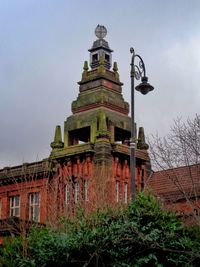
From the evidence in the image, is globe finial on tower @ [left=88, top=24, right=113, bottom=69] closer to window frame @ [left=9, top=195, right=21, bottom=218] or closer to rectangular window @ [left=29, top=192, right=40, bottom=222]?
rectangular window @ [left=29, top=192, right=40, bottom=222]

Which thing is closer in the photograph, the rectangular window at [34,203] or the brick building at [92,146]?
the brick building at [92,146]

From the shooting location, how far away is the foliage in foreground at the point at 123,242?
53.1 ft

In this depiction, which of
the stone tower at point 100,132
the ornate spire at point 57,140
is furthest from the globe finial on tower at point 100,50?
the ornate spire at point 57,140

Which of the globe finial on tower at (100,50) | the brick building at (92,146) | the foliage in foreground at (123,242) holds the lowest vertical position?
the foliage in foreground at (123,242)

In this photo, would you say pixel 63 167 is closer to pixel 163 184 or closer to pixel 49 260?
pixel 163 184

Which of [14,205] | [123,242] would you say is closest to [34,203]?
[14,205]

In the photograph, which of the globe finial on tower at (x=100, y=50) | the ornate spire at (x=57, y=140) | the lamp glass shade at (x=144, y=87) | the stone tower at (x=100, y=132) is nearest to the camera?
the lamp glass shade at (x=144, y=87)

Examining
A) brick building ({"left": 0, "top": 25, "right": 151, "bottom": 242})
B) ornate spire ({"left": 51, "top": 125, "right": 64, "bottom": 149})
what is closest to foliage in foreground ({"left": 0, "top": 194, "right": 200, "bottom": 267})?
brick building ({"left": 0, "top": 25, "right": 151, "bottom": 242})

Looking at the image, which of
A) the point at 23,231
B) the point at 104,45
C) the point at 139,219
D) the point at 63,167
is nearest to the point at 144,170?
the point at 63,167

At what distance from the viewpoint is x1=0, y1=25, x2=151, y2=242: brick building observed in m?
Result: 39.9

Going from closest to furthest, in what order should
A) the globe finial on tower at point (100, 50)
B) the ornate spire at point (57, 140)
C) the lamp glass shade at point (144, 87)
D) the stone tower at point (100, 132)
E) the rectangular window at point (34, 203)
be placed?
the lamp glass shade at point (144, 87) → the stone tower at point (100, 132) → the rectangular window at point (34, 203) → the ornate spire at point (57, 140) → the globe finial on tower at point (100, 50)

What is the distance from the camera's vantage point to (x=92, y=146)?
132 ft

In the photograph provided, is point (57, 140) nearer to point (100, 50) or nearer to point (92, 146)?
point (92, 146)

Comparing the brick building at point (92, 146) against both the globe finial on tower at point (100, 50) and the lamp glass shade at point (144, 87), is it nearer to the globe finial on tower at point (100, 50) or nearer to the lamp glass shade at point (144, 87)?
the globe finial on tower at point (100, 50)
